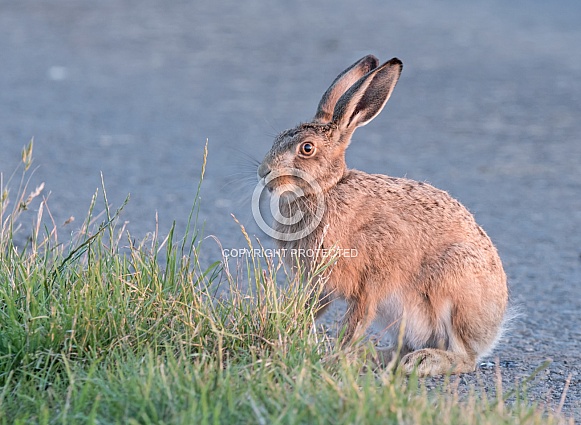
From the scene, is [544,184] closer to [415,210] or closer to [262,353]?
[415,210]


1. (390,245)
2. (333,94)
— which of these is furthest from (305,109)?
(390,245)

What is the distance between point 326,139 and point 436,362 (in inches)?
42.5

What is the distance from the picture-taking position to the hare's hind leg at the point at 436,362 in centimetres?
404

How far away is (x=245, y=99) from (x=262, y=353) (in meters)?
7.27

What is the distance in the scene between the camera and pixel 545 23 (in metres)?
14.9

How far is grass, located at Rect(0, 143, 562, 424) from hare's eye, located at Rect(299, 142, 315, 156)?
63 cm

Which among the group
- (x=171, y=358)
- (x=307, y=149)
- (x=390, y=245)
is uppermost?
(x=307, y=149)

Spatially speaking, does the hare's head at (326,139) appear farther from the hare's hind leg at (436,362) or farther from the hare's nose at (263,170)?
the hare's hind leg at (436,362)

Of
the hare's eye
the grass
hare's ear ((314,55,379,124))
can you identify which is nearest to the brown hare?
the hare's eye

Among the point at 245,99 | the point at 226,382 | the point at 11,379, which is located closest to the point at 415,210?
the point at 226,382

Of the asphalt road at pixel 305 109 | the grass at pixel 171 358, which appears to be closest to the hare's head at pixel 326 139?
the asphalt road at pixel 305 109

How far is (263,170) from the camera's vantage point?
4.22 metres

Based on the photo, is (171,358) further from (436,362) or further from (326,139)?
(326,139)

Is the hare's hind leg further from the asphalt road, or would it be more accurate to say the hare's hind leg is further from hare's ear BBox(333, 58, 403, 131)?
hare's ear BBox(333, 58, 403, 131)
